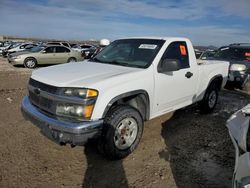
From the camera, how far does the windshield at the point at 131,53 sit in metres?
4.00

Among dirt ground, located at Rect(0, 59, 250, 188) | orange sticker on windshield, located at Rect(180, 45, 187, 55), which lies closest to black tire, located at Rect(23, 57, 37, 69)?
dirt ground, located at Rect(0, 59, 250, 188)

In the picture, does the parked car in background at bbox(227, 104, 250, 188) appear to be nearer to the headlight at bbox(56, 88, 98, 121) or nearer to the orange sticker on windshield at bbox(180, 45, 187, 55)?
the headlight at bbox(56, 88, 98, 121)

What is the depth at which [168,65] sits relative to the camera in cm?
380

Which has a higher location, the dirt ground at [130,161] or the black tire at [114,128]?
the black tire at [114,128]

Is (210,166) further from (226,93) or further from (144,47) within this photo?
(226,93)

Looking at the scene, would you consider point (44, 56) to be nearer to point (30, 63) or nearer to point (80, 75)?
point (30, 63)

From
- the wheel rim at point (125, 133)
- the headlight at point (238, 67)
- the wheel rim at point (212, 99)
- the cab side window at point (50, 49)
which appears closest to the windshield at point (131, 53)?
the wheel rim at point (125, 133)

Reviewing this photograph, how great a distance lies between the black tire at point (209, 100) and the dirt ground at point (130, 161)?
712mm

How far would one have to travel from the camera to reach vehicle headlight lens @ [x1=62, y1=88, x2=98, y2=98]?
2957mm

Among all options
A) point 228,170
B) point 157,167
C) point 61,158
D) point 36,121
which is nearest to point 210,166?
point 228,170

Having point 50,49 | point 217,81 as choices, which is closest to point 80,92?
point 217,81

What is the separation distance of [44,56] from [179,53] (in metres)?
13.1

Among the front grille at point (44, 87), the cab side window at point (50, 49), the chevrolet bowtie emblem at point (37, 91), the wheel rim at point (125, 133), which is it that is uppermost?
the front grille at point (44, 87)

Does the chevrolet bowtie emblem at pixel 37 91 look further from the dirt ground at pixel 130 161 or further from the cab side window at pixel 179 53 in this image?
the cab side window at pixel 179 53
